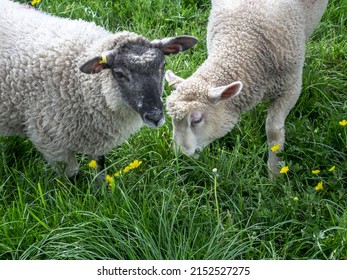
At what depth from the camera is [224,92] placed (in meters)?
4.66

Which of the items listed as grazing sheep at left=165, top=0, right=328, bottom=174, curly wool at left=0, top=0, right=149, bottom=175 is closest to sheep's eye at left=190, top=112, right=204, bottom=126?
grazing sheep at left=165, top=0, right=328, bottom=174

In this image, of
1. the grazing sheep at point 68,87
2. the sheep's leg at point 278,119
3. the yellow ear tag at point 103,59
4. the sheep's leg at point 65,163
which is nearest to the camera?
the yellow ear tag at point 103,59

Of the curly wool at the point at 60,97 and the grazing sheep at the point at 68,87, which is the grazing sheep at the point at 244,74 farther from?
the curly wool at the point at 60,97

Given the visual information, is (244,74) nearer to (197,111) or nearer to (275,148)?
→ (197,111)

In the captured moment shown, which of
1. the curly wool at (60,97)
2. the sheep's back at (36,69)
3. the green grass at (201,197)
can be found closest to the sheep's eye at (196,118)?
the green grass at (201,197)

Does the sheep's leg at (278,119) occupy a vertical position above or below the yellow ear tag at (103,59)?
below

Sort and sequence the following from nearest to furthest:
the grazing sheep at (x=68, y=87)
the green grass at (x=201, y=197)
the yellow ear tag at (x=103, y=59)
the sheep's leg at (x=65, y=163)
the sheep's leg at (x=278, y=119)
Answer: the green grass at (x=201, y=197)
the yellow ear tag at (x=103, y=59)
the grazing sheep at (x=68, y=87)
the sheep's leg at (x=65, y=163)
the sheep's leg at (x=278, y=119)

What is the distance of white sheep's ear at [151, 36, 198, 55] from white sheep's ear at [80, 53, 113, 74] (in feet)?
1.09

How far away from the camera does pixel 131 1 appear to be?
265 inches

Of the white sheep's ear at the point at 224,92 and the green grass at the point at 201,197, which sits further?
the white sheep's ear at the point at 224,92

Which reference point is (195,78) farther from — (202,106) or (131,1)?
(131,1)

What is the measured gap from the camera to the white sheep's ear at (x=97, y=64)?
443 cm

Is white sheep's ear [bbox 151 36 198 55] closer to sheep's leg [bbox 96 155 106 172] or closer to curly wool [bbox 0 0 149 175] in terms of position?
curly wool [bbox 0 0 149 175]

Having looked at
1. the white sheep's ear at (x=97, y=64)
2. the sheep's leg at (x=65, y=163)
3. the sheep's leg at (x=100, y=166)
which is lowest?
the sheep's leg at (x=100, y=166)
